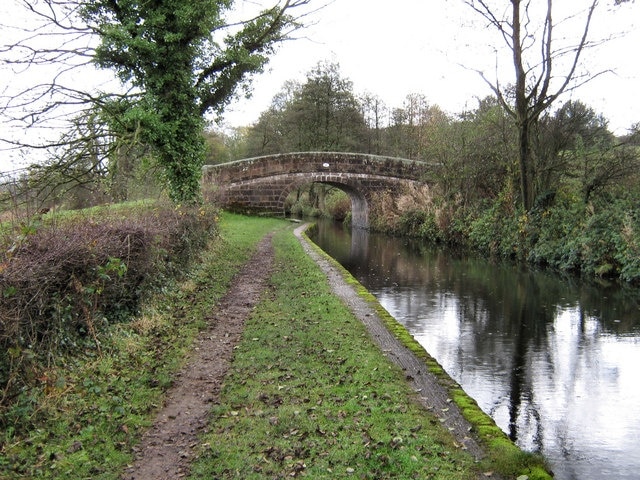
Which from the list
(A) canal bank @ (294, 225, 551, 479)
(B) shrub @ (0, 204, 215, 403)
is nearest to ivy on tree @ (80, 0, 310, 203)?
(B) shrub @ (0, 204, 215, 403)

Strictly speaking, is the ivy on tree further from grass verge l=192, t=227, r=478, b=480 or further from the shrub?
grass verge l=192, t=227, r=478, b=480

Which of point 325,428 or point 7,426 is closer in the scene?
point 7,426

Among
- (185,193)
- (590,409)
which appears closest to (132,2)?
(185,193)

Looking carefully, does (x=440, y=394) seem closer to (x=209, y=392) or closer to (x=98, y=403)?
(x=209, y=392)

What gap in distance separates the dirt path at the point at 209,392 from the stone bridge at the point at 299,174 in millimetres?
20158

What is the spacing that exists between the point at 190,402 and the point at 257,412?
0.73 metres

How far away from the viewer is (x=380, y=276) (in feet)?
49.0

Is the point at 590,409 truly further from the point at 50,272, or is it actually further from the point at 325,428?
the point at 50,272

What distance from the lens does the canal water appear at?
5.11 metres

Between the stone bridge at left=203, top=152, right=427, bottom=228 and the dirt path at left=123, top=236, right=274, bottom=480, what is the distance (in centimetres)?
2058

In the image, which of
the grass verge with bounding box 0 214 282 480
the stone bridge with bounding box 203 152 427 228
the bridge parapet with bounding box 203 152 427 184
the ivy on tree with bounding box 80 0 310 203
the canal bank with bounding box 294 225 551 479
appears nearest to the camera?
the grass verge with bounding box 0 214 282 480

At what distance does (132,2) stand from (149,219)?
6.47m

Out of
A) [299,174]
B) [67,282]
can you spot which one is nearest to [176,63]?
[67,282]

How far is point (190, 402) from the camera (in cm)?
505
